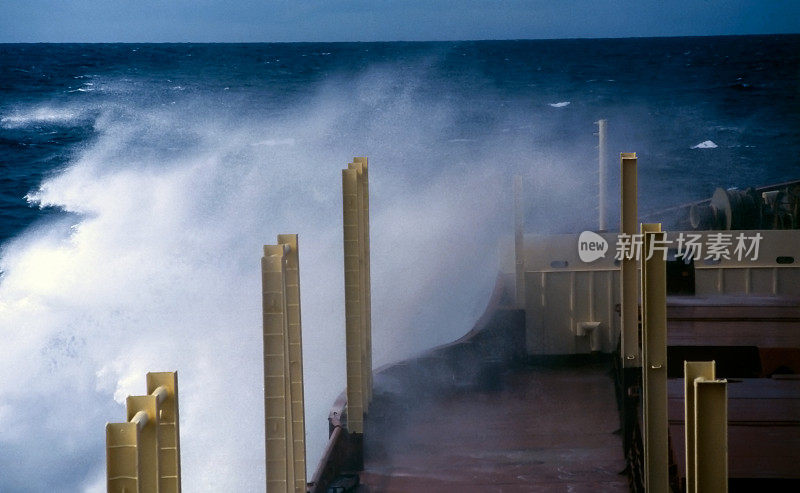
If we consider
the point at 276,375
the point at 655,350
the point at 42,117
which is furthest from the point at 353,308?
the point at 42,117

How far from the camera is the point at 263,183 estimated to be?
75.5 ft

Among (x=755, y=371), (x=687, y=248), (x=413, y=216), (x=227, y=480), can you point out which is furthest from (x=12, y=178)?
(x=755, y=371)

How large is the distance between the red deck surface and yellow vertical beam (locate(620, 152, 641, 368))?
565 millimetres

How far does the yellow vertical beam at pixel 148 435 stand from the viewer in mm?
2287

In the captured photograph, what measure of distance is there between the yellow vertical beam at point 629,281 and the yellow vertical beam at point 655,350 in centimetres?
134

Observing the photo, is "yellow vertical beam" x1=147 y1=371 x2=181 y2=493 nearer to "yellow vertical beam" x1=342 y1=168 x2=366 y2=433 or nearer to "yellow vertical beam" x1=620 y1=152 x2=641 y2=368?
"yellow vertical beam" x1=342 y1=168 x2=366 y2=433

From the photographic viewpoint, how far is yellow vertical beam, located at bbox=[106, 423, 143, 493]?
2162 mm

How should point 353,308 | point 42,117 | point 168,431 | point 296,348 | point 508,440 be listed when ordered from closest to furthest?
point 168,431 < point 296,348 < point 353,308 < point 508,440 < point 42,117

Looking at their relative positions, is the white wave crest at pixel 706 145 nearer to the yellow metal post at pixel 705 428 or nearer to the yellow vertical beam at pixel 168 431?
the yellow metal post at pixel 705 428

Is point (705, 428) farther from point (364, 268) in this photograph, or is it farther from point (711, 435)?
point (364, 268)

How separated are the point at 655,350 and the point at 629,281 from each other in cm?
150

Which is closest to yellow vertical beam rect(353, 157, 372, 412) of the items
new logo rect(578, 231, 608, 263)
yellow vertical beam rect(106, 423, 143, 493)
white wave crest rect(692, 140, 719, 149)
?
new logo rect(578, 231, 608, 263)

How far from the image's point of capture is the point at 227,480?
8.36 metres

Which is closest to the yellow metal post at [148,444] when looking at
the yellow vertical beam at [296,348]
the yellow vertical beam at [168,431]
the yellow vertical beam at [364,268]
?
the yellow vertical beam at [168,431]
